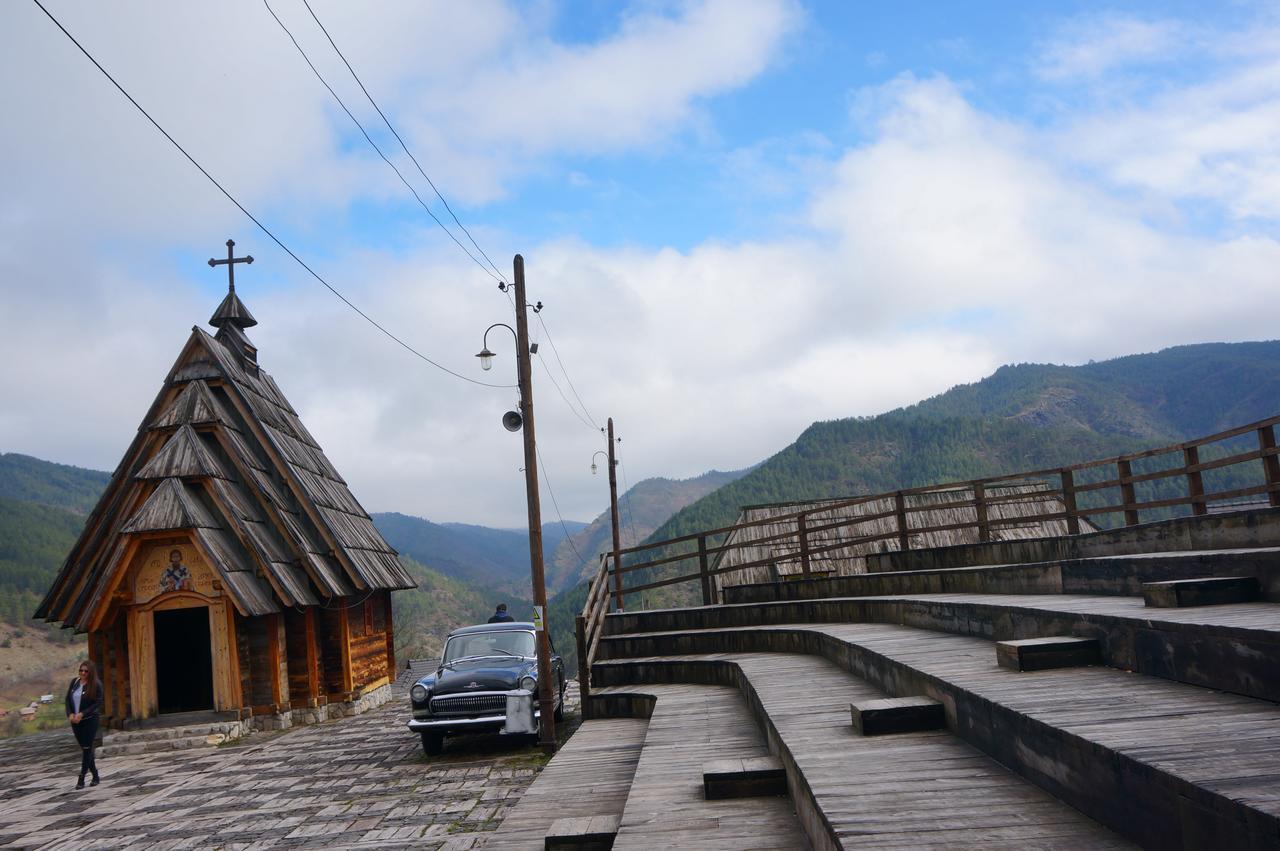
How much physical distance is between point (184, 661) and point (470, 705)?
12.5m

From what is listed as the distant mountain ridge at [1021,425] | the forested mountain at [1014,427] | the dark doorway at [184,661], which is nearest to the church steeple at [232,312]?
the dark doorway at [184,661]

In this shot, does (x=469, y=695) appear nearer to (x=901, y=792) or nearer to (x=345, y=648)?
(x=345, y=648)

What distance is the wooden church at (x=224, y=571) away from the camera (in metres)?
18.4

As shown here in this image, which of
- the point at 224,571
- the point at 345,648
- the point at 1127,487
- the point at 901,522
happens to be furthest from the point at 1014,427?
the point at 224,571

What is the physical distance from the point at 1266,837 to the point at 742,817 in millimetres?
3401

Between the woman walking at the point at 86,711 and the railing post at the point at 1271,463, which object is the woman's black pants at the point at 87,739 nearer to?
the woman walking at the point at 86,711

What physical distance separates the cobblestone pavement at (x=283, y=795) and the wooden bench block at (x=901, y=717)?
15.5ft

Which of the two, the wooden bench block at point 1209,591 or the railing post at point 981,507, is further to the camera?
the railing post at point 981,507

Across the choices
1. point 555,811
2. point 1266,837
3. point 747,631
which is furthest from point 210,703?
point 1266,837

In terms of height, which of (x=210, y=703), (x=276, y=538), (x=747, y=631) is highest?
(x=276, y=538)

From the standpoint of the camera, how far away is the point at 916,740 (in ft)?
17.5

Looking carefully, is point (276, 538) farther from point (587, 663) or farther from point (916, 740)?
point (916, 740)

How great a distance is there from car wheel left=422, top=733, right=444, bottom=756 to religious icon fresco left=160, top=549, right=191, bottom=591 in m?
7.07

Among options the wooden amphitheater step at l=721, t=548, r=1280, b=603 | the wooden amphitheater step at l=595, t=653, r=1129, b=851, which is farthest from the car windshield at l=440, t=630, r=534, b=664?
the wooden amphitheater step at l=595, t=653, r=1129, b=851
